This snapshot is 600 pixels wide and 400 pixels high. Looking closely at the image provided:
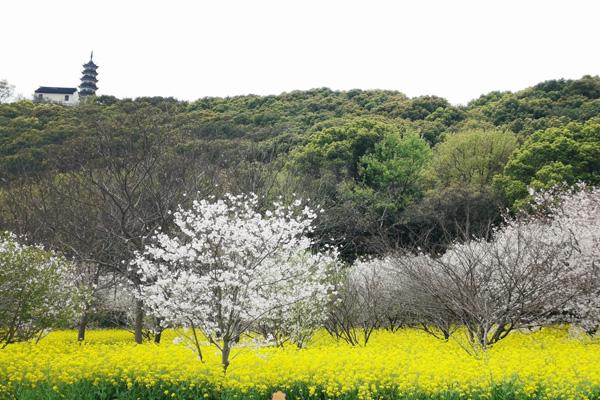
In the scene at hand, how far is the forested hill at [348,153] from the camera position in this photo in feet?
80.8

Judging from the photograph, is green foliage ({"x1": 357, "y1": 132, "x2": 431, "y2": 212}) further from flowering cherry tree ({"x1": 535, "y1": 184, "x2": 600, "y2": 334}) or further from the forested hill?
flowering cherry tree ({"x1": 535, "y1": 184, "x2": 600, "y2": 334})

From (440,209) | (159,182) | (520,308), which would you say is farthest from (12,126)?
(520,308)

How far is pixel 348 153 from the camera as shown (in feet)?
122

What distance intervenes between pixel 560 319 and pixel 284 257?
8163mm

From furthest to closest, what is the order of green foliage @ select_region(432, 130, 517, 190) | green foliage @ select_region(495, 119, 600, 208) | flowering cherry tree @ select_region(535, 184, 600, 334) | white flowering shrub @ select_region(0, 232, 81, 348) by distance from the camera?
green foliage @ select_region(432, 130, 517, 190) < green foliage @ select_region(495, 119, 600, 208) < flowering cherry tree @ select_region(535, 184, 600, 334) < white flowering shrub @ select_region(0, 232, 81, 348)

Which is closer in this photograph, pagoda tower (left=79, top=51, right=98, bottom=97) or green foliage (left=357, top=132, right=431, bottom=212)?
green foliage (left=357, top=132, right=431, bottom=212)

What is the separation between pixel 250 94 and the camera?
5309 centimetres

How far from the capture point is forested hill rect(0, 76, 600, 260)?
80.8 ft

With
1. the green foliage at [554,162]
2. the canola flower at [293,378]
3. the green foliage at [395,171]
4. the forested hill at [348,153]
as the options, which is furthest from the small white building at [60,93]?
the canola flower at [293,378]

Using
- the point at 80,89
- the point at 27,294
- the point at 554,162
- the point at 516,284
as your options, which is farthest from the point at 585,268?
the point at 80,89

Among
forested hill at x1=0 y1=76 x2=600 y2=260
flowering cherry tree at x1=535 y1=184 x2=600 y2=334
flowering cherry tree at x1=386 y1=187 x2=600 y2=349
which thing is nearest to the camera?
flowering cherry tree at x1=386 y1=187 x2=600 y2=349

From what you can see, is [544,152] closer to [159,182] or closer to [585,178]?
[585,178]

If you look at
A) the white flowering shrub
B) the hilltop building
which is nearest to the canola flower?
the white flowering shrub

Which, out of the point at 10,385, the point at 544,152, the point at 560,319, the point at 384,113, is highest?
the point at 384,113
